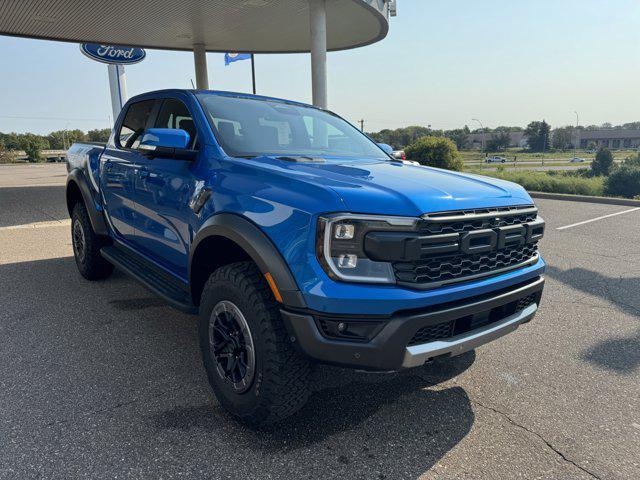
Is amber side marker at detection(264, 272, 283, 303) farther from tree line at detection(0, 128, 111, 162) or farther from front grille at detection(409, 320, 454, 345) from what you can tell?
tree line at detection(0, 128, 111, 162)

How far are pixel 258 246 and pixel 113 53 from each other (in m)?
20.1

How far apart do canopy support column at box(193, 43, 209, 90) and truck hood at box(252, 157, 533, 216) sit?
17.3m

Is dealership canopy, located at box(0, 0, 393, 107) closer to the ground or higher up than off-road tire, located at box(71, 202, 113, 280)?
higher up

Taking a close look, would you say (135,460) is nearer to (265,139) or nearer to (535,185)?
(265,139)

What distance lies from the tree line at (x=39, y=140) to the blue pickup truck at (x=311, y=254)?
60.8 meters

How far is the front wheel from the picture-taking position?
216 centimetres

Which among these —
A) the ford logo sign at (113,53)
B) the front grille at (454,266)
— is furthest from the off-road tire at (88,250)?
the ford logo sign at (113,53)

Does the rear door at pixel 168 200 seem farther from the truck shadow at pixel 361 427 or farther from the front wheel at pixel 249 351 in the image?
the truck shadow at pixel 361 427

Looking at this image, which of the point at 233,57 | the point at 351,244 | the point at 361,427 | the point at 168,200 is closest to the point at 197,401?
the point at 361,427

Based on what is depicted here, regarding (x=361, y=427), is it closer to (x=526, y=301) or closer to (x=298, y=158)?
(x=526, y=301)

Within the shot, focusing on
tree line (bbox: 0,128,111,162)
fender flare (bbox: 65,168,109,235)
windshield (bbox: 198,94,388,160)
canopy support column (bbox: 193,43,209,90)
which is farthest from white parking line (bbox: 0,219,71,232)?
tree line (bbox: 0,128,111,162)

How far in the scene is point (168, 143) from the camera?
2750 mm

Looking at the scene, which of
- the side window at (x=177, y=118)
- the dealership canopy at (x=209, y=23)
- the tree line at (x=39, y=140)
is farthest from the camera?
the tree line at (x=39, y=140)

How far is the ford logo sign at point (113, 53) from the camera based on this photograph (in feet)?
59.7
